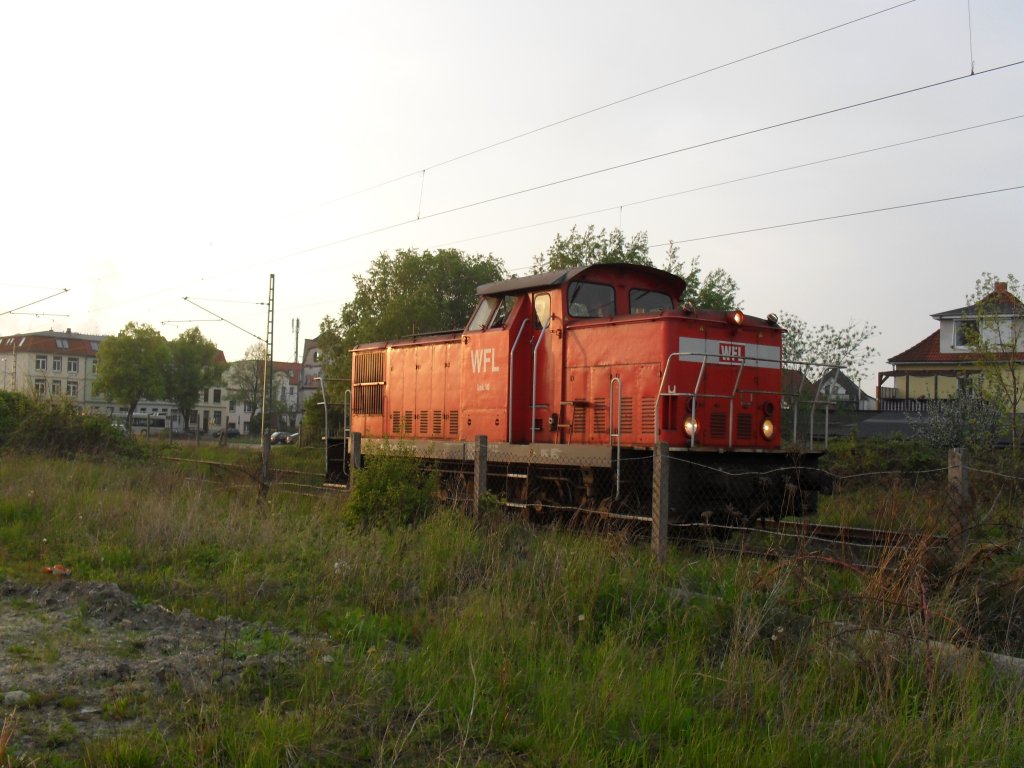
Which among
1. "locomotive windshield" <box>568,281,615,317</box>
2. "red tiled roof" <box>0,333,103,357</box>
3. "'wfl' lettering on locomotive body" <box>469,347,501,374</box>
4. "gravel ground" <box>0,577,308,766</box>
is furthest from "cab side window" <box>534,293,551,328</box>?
"red tiled roof" <box>0,333,103,357</box>

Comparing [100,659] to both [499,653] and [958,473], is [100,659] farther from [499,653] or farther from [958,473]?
[958,473]

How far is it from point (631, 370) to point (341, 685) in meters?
6.83

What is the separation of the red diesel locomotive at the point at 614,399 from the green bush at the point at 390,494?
1.00 meters

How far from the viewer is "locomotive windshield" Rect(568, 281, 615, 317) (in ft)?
38.2

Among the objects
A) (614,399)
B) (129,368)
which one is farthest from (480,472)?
(129,368)

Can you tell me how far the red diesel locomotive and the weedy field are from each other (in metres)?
1.91

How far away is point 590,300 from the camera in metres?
11.7

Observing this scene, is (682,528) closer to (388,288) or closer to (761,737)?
(761,737)

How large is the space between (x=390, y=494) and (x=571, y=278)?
3.80 m

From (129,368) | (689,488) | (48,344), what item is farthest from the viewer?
(48,344)

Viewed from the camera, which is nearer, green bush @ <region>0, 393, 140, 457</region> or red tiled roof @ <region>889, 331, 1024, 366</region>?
green bush @ <region>0, 393, 140, 457</region>

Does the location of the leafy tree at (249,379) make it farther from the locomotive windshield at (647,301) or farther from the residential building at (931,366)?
the locomotive windshield at (647,301)

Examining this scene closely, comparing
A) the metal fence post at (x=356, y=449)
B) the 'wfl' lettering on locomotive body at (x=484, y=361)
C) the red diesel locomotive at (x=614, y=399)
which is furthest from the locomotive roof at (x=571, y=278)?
the metal fence post at (x=356, y=449)

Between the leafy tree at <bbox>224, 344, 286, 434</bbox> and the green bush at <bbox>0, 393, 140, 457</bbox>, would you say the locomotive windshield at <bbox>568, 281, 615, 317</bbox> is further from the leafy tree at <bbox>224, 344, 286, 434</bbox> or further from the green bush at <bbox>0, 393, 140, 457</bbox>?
the leafy tree at <bbox>224, 344, 286, 434</bbox>
